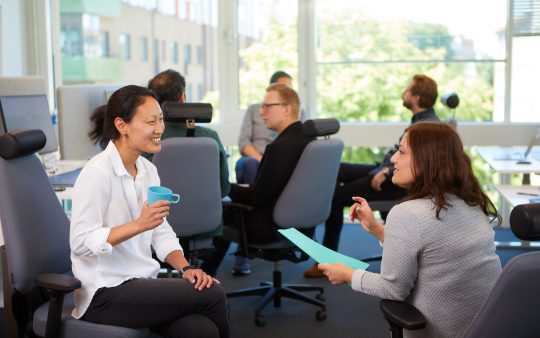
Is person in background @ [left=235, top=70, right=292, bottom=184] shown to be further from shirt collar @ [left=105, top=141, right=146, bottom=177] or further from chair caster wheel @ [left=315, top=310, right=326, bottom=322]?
shirt collar @ [left=105, top=141, right=146, bottom=177]

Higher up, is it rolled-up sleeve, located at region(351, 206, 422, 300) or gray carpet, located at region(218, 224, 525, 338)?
rolled-up sleeve, located at region(351, 206, 422, 300)

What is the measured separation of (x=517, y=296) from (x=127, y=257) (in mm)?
1319

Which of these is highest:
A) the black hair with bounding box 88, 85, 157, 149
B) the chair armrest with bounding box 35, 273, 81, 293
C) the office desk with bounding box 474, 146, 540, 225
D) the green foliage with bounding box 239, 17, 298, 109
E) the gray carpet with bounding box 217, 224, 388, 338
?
the green foliage with bounding box 239, 17, 298, 109

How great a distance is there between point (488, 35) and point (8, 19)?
386 centimetres

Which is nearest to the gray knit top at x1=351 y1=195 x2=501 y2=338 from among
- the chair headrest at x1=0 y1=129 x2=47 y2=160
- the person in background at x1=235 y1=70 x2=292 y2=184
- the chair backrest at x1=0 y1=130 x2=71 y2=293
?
the chair backrest at x1=0 y1=130 x2=71 y2=293

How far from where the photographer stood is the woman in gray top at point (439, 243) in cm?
225

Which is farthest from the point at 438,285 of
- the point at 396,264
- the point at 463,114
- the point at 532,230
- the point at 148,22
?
the point at 148,22

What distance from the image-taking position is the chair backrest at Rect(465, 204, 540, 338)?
169cm

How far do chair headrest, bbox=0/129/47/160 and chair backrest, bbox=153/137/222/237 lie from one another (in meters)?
0.96

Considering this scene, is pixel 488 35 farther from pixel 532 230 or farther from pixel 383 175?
pixel 532 230

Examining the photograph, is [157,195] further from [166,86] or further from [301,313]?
[301,313]

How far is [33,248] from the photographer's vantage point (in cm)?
266

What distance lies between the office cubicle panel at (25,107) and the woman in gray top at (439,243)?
2532 millimetres

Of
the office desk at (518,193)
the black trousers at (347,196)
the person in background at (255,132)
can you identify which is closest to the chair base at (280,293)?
the black trousers at (347,196)
